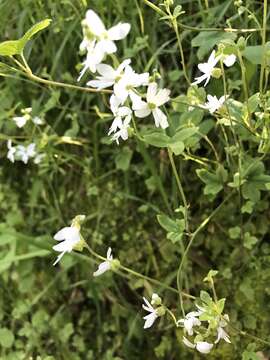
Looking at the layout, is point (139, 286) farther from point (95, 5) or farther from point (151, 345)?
point (95, 5)

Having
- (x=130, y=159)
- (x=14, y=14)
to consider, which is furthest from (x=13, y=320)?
(x=14, y=14)

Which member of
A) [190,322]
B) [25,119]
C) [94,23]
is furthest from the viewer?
[25,119]

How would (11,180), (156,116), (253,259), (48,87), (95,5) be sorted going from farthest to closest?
(11,180), (48,87), (95,5), (253,259), (156,116)

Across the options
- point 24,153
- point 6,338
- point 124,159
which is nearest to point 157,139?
point 124,159

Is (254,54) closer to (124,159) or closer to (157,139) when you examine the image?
(157,139)

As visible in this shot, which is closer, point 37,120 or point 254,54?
point 254,54

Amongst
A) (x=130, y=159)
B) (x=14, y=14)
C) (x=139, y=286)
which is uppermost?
(x=14, y=14)

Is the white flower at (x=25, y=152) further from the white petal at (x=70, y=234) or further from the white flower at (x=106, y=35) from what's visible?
the white flower at (x=106, y=35)

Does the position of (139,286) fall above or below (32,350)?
above
